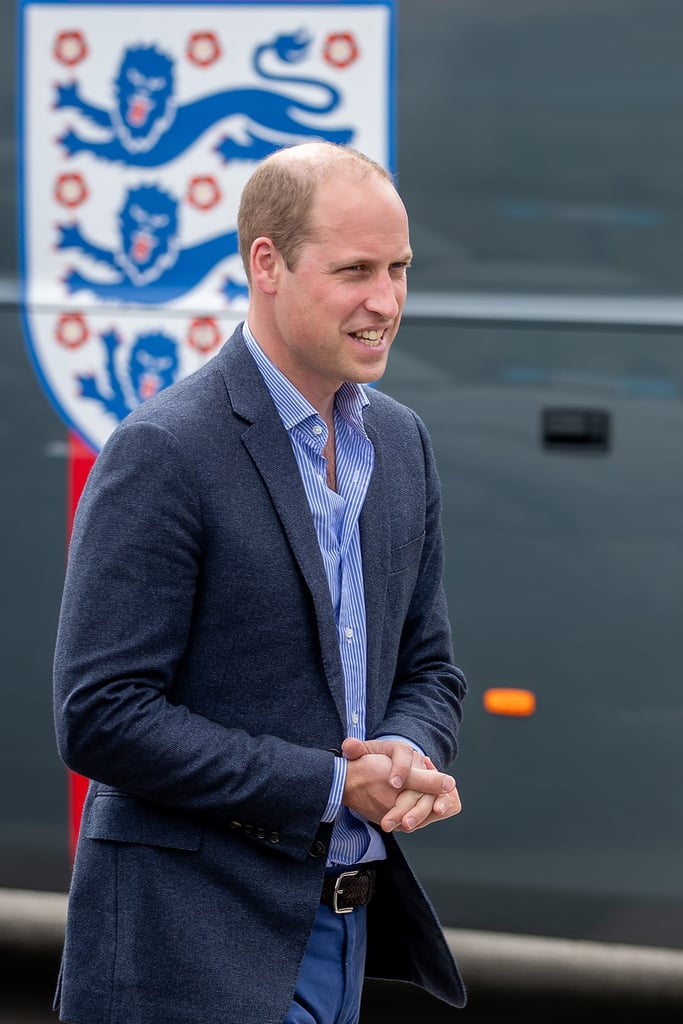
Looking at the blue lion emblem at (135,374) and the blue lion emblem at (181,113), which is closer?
the blue lion emblem at (181,113)

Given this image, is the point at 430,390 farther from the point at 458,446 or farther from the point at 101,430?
the point at 101,430

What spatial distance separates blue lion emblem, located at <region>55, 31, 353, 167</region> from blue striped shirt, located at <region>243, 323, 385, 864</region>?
1.50 meters

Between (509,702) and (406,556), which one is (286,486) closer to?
(406,556)

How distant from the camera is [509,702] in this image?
3221 mm

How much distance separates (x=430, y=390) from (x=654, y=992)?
68.6 inches

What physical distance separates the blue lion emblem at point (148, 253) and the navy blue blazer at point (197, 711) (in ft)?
4.99

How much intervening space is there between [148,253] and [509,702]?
127cm

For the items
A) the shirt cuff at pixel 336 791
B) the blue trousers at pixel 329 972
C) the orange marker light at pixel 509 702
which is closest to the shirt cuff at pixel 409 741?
the shirt cuff at pixel 336 791

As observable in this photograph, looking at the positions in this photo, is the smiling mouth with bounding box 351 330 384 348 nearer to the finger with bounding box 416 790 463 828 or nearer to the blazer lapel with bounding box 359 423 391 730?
the blazer lapel with bounding box 359 423 391 730

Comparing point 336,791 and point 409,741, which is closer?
point 336,791

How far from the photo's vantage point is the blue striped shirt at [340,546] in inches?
69.6

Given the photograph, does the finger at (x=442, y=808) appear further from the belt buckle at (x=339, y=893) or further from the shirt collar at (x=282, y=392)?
the shirt collar at (x=282, y=392)

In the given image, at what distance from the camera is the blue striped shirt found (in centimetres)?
177

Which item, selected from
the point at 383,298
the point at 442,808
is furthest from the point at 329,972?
the point at 383,298
